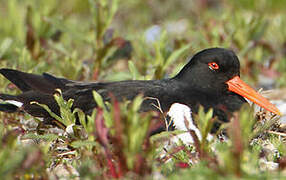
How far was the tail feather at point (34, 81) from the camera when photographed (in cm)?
446

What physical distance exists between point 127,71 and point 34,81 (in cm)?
197

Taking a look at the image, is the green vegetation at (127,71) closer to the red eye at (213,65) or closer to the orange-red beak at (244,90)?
the orange-red beak at (244,90)

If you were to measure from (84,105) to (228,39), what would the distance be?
2446mm

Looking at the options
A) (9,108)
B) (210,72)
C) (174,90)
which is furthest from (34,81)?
(210,72)

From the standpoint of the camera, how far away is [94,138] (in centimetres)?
316

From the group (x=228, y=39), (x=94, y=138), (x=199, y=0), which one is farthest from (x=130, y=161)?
(x=199, y=0)

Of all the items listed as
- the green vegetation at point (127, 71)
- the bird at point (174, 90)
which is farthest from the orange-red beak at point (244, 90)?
the green vegetation at point (127, 71)

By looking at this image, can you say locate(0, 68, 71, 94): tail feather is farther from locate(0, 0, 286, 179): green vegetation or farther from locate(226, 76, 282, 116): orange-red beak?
locate(226, 76, 282, 116): orange-red beak

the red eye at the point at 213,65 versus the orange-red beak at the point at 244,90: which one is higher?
the red eye at the point at 213,65

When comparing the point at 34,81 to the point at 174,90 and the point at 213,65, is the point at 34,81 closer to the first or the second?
the point at 174,90

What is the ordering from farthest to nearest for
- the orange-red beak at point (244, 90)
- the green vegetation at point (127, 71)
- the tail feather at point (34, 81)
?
the tail feather at point (34, 81) < the orange-red beak at point (244, 90) < the green vegetation at point (127, 71)

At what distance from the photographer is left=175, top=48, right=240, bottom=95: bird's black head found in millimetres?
4285

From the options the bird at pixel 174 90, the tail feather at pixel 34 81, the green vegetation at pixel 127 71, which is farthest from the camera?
the tail feather at pixel 34 81

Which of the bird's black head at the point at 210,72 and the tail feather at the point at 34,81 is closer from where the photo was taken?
the bird's black head at the point at 210,72
